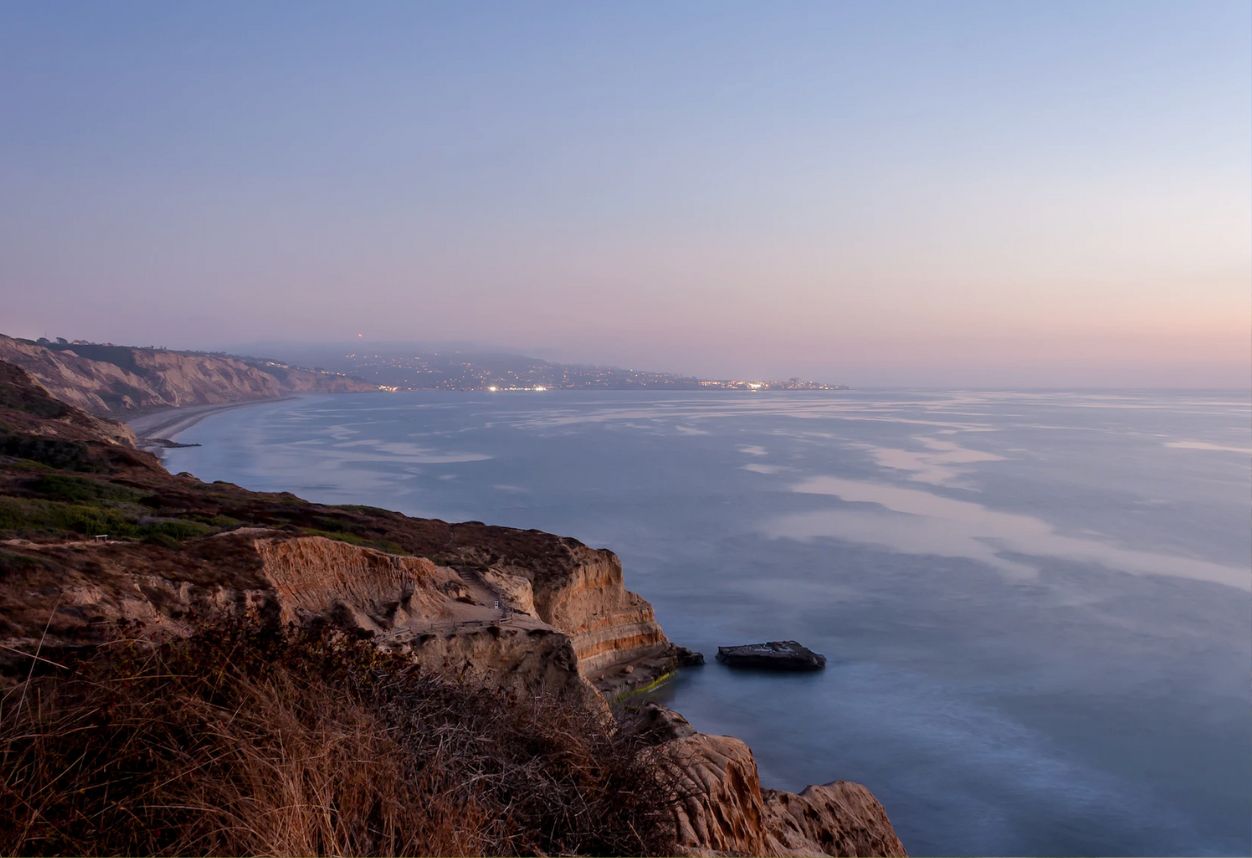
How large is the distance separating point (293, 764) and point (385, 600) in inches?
364

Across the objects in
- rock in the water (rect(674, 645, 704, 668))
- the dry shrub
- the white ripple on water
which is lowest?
rock in the water (rect(674, 645, 704, 668))

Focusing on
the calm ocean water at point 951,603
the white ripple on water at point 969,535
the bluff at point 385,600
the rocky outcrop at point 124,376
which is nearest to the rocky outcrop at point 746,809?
the bluff at point 385,600

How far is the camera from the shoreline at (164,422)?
83.4 m

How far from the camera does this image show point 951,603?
31.0 meters

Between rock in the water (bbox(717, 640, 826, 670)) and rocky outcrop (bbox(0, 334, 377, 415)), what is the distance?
8223 cm

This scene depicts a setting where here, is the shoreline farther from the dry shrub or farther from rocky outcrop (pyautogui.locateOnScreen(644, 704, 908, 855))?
the dry shrub

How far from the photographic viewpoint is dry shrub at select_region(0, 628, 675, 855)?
13.5 feet

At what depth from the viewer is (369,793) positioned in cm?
456

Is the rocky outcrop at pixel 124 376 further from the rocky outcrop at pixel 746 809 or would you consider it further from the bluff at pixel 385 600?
the rocky outcrop at pixel 746 809

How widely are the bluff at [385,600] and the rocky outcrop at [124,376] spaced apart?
78.8m

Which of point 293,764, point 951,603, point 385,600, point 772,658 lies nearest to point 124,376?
point 951,603

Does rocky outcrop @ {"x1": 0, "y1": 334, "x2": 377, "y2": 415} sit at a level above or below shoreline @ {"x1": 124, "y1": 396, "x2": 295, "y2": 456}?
above

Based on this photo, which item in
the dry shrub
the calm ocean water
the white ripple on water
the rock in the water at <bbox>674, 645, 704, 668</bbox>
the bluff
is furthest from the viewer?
the white ripple on water

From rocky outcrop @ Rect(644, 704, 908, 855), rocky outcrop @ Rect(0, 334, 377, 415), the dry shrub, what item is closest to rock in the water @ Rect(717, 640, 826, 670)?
rocky outcrop @ Rect(644, 704, 908, 855)
